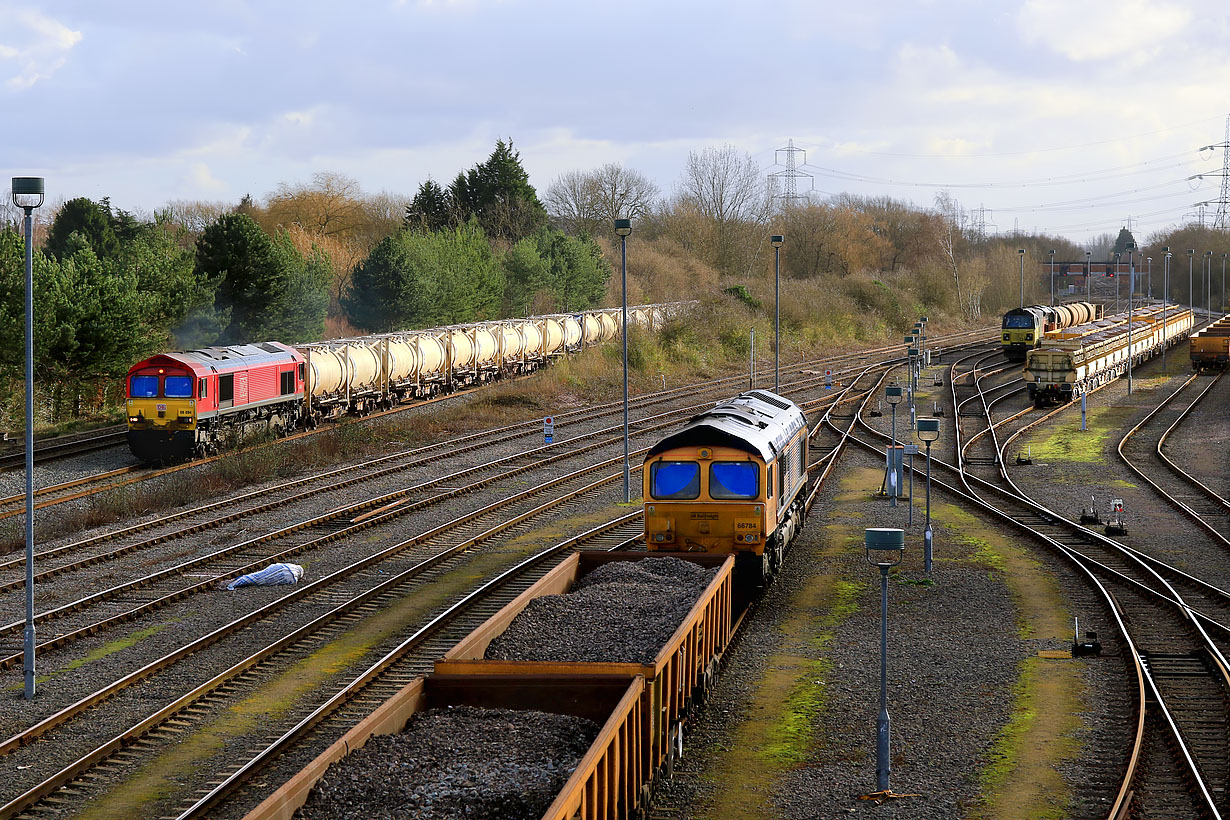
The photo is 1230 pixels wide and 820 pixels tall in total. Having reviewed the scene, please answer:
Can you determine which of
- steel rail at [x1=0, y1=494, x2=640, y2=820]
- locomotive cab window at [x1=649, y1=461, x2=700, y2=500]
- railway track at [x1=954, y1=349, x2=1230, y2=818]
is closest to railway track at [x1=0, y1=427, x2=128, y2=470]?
steel rail at [x1=0, y1=494, x2=640, y2=820]

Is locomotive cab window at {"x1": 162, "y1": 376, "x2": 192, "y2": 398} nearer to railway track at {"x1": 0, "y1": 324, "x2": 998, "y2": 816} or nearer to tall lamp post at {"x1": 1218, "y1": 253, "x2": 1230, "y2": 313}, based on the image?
railway track at {"x1": 0, "y1": 324, "x2": 998, "y2": 816}

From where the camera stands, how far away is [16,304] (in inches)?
1373

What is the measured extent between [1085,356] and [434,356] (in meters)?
27.1

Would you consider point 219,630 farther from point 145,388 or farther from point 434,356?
point 434,356

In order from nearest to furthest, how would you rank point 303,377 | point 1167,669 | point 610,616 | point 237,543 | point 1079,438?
point 610,616 → point 1167,669 → point 237,543 → point 303,377 → point 1079,438

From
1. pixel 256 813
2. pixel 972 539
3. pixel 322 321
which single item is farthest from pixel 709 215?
pixel 256 813

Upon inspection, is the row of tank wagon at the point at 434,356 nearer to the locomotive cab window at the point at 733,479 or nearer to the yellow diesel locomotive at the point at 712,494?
the yellow diesel locomotive at the point at 712,494

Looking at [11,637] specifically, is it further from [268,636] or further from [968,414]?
[968,414]

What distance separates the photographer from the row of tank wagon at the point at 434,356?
3916cm

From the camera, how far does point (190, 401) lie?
3039 cm

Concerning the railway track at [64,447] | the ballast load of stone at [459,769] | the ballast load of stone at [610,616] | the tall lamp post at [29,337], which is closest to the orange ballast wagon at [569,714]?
the ballast load of stone at [459,769]

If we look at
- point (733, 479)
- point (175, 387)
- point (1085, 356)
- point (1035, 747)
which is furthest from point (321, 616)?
point (1085, 356)

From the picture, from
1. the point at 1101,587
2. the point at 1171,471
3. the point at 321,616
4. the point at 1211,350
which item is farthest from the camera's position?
the point at 1211,350

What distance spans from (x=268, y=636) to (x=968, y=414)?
34.5m
